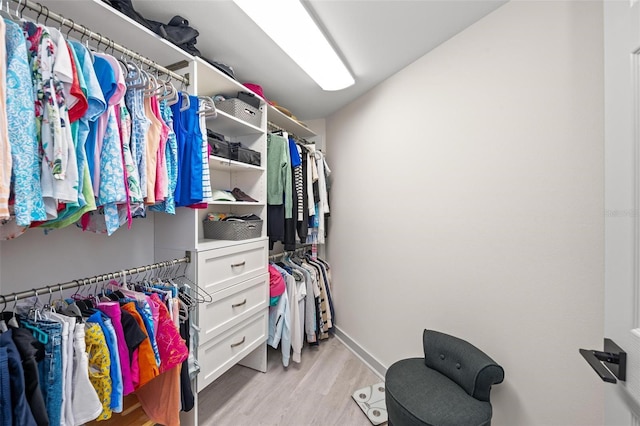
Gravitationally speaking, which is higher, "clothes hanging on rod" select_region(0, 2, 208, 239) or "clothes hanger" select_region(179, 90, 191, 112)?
"clothes hanger" select_region(179, 90, 191, 112)

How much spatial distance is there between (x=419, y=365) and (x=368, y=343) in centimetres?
86

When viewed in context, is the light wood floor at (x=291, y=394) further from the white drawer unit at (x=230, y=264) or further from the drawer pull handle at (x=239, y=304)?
the white drawer unit at (x=230, y=264)

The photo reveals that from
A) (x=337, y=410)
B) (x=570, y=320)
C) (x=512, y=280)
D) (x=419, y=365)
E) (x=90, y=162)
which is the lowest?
(x=337, y=410)

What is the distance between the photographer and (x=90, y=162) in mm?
898

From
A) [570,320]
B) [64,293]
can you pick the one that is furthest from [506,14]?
[64,293]

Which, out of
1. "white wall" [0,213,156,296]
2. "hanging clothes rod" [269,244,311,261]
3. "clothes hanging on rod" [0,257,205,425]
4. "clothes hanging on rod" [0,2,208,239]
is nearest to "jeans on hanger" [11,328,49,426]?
"clothes hanging on rod" [0,257,205,425]

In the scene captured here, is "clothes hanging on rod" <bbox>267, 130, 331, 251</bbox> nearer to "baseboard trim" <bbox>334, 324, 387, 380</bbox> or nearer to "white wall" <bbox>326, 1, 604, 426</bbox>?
"white wall" <bbox>326, 1, 604, 426</bbox>

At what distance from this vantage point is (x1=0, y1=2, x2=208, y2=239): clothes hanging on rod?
27.9 inches

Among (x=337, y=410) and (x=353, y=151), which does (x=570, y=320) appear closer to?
(x=337, y=410)

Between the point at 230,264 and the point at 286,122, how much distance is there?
1.50 metres

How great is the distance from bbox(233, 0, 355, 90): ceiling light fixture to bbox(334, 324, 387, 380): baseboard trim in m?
2.27

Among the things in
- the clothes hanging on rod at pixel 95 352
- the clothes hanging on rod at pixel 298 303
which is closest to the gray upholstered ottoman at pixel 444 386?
the clothes hanging on rod at pixel 298 303

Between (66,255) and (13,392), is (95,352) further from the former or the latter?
(66,255)

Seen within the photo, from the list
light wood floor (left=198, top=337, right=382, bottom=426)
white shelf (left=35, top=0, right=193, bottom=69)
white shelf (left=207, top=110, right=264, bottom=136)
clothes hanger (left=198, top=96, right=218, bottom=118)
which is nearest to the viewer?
white shelf (left=35, top=0, right=193, bottom=69)
